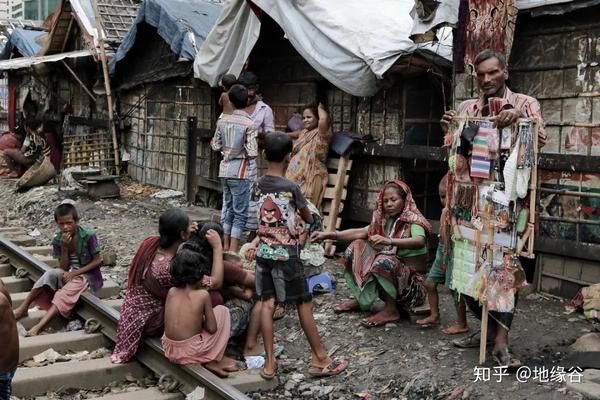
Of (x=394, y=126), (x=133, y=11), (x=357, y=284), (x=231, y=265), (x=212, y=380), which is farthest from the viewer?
(x=133, y=11)

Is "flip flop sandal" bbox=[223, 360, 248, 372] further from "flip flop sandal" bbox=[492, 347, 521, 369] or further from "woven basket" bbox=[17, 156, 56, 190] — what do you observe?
"woven basket" bbox=[17, 156, 56, 190]

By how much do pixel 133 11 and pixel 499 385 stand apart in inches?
581

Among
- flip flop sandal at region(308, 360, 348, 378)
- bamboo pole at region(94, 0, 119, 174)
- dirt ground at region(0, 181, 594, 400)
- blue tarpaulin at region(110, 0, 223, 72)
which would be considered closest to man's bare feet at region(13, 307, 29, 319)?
dirt ground at region(0, 181, 594, 400)

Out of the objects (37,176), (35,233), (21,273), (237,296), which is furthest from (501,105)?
(37,176)

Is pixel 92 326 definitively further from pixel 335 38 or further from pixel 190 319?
pixel 335 38

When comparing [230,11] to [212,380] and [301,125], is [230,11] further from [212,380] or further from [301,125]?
[212,380]

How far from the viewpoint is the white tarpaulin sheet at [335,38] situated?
7.93 meters

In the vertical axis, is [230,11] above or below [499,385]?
above

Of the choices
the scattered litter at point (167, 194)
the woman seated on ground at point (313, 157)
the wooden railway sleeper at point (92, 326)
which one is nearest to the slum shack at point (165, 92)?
the scattered litter at point (167, 194)

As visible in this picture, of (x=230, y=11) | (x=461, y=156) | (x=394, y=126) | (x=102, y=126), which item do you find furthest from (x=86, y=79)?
(x=461, y=156)

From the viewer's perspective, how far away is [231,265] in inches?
221

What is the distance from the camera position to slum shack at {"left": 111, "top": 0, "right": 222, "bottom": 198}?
12.3 m

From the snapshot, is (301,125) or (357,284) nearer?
(357,284)

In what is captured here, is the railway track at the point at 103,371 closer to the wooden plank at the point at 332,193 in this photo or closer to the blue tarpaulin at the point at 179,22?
the wooden plank at the point at 332,193
